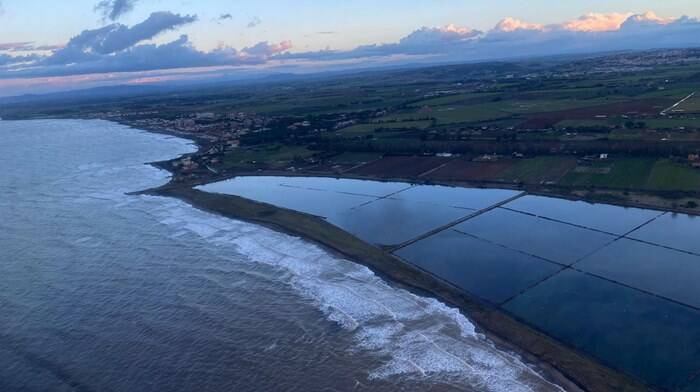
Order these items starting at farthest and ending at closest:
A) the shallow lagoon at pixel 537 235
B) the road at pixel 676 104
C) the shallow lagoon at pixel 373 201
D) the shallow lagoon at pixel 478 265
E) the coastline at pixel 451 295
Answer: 1. the road at pixel 676 104
2. the shallow lagoon at pixel 373 201
3. the shallow lagoon at pixel 537 235
4. the shallow lagoon at pixel 478 265
5. the coastline at pixel 451 295

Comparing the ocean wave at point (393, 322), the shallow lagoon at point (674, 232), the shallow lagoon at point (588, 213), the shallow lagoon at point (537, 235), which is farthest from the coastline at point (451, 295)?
the shallow lagoon at point (674, 232)

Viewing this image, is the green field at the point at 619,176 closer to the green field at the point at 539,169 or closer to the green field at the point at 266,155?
the green field at the point at 539,169

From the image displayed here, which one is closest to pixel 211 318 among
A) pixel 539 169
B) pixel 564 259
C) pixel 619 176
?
pixel 564 259

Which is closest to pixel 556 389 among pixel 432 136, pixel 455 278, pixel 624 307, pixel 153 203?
pixel 624 307

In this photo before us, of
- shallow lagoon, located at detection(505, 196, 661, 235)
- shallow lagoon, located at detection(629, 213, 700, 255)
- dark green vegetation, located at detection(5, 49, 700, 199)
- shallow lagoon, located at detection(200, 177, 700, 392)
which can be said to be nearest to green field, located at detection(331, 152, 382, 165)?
dark green vegetation, located at detection(5, 49, 700, 199)

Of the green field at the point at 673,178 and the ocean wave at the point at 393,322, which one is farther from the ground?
the green field at the point at 673,178

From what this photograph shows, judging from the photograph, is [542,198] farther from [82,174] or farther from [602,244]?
[82,174]
